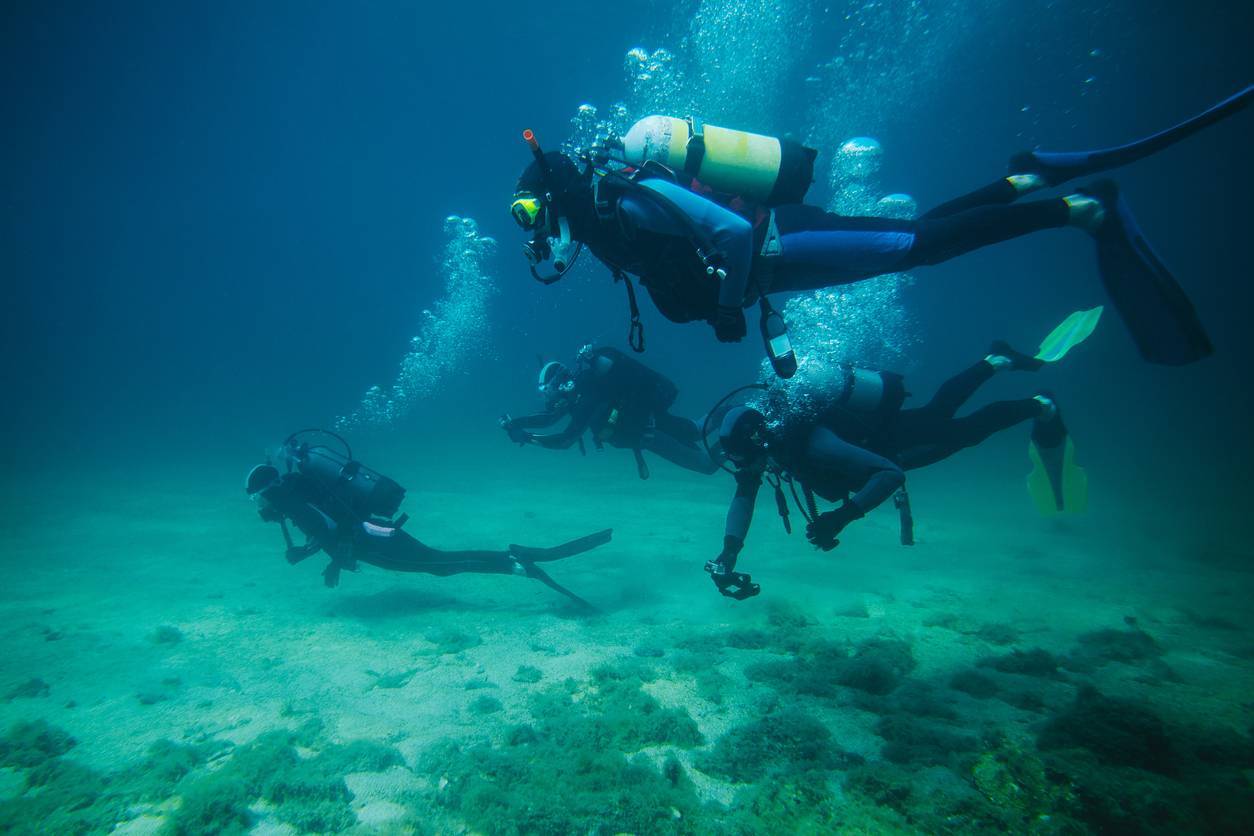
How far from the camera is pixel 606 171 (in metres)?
3.56

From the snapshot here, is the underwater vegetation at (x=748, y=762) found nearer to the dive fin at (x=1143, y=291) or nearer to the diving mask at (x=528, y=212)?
the dive fin at (x=1143, y=291)

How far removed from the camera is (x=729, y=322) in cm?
350

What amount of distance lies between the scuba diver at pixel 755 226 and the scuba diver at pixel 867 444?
4.71ft

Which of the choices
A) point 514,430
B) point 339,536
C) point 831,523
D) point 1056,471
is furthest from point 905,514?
point 339,536

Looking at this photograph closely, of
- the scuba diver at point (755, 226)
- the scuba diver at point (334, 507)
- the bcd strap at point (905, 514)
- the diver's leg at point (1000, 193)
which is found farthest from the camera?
the scuba diver at point (334, 507)

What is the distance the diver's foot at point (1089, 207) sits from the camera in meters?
3.52

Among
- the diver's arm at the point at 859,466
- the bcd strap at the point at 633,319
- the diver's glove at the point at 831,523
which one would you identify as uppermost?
the bcd strap at the point at 633,319

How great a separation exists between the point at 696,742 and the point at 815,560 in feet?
24.9

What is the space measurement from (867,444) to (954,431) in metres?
1.19

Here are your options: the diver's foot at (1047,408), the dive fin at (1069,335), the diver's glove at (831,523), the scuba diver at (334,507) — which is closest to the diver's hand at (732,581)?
the diver's glove at (831,523)

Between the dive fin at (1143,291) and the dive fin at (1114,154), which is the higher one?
the dive fin at (1114,154)

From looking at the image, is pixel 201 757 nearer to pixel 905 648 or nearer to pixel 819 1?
pixel 905 648

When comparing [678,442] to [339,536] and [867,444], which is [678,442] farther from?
[339,536]

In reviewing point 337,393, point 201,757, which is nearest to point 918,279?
point 201,757
